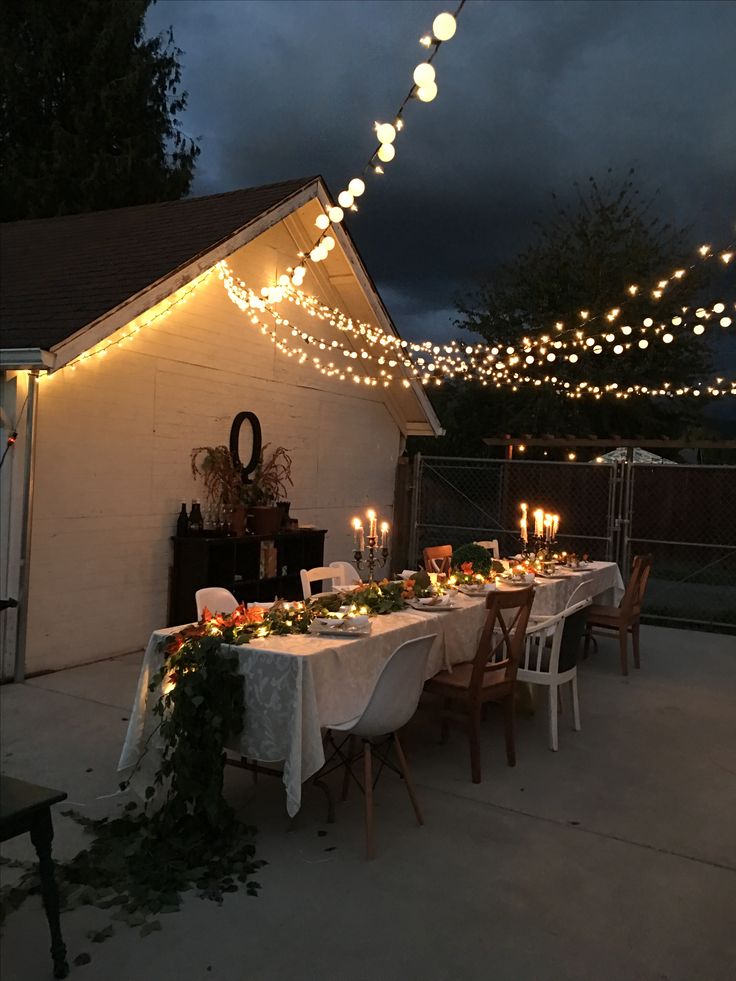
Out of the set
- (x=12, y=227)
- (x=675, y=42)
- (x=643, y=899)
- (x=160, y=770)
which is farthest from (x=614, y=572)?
(x=12, y=227)

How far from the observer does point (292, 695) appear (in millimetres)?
3660

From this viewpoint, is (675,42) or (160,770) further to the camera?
(675,42)

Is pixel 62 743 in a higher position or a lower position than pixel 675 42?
lower

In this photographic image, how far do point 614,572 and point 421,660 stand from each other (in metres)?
5.39

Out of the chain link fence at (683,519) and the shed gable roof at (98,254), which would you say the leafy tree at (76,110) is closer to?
the shed gable roof at (98,254)

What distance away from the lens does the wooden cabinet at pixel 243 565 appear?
304 inches

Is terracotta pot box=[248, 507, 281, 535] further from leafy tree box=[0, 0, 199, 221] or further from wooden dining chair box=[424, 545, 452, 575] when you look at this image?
leafy tree box=[0, 0, 199, 221]

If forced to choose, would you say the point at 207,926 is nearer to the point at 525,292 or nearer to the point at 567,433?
the point at 567,433

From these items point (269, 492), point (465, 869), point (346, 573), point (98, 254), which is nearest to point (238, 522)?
point (269, 492)

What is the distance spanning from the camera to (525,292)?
63.3 feet

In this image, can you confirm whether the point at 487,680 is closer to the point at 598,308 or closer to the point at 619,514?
the point at 619,514

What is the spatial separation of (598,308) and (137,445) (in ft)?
43.7

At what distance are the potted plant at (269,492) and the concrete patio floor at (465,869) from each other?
3006 mm

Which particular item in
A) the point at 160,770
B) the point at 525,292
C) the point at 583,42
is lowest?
the point at 160,770
